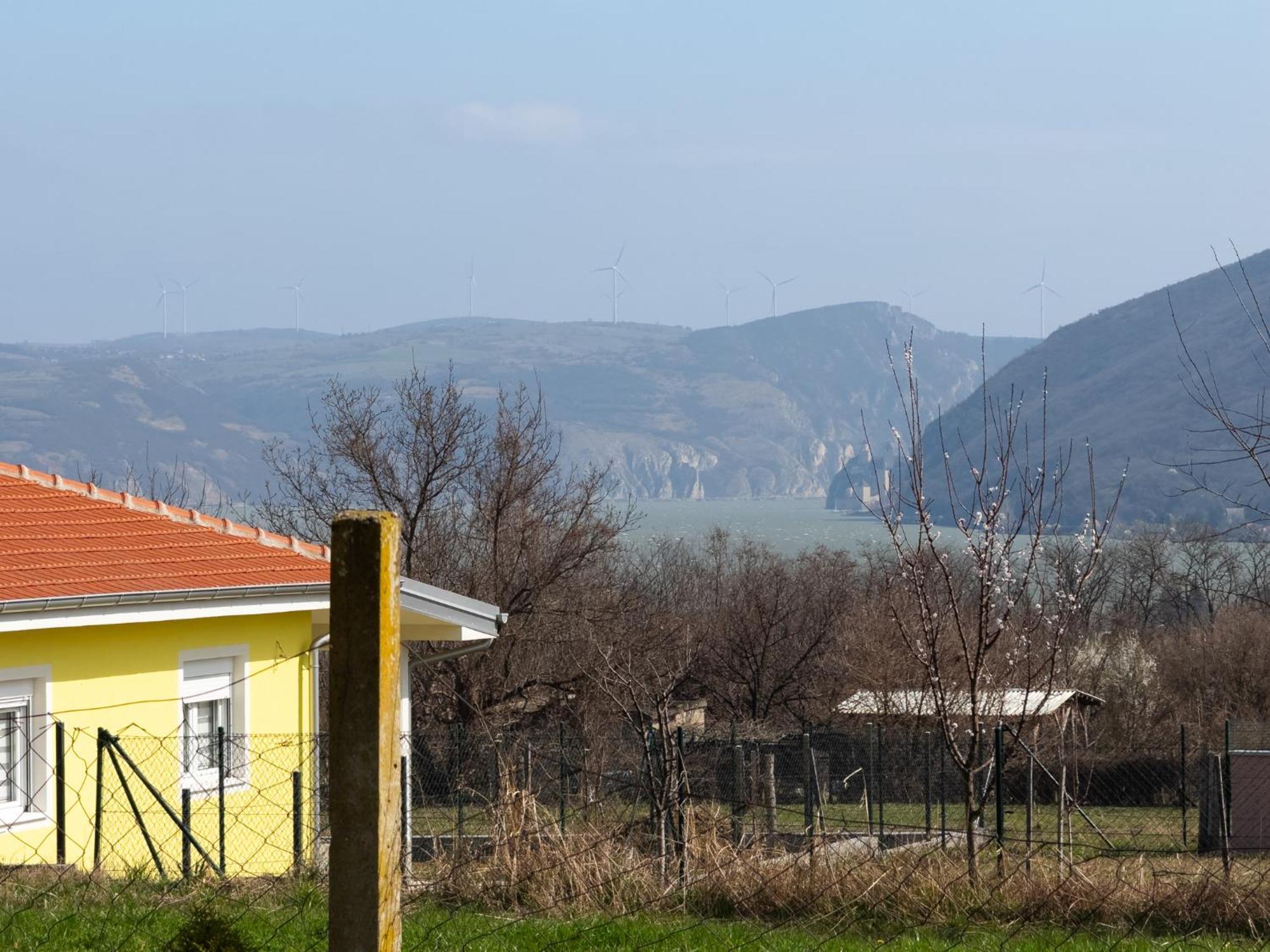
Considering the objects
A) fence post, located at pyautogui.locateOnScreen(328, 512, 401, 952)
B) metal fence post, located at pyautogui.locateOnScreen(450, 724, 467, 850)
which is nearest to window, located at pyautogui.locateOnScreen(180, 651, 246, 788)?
metal fence post, located at pyautogui.locateOnScreen(450, 724, 467, 850)

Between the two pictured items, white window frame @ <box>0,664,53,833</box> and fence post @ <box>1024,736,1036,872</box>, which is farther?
white window frame @ <box>0,664,53,833</box>

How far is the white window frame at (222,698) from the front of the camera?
44.5 ft

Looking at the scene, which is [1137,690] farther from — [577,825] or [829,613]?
[577,825]

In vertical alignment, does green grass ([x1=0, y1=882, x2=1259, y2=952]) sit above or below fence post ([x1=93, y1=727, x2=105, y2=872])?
below

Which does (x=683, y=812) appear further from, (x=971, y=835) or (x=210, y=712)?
(x=210, y=712)

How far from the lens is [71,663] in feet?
41.8

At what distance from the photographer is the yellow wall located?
1230 cm

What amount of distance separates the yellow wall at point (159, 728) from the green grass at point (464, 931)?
9.81ft

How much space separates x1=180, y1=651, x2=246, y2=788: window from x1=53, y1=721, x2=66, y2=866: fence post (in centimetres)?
120

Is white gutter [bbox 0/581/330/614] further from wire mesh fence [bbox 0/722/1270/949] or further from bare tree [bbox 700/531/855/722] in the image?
bare tree [bbox 700/531/855/722]

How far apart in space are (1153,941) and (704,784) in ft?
60.5

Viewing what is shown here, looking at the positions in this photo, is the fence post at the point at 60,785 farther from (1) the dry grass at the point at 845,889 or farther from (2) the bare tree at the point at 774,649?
(2) the bare tree at the point at 774,649

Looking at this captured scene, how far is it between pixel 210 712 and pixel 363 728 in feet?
37.2

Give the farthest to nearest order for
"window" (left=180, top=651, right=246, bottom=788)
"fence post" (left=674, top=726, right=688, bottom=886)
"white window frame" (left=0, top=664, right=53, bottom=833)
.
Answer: "window" (left=180, top=651, right=246, bottom=788) → "white window frame" (left=0, top=664, right=53, bottom=833) → "fence post" (left=674, top=726, right=688, bottom=886)
